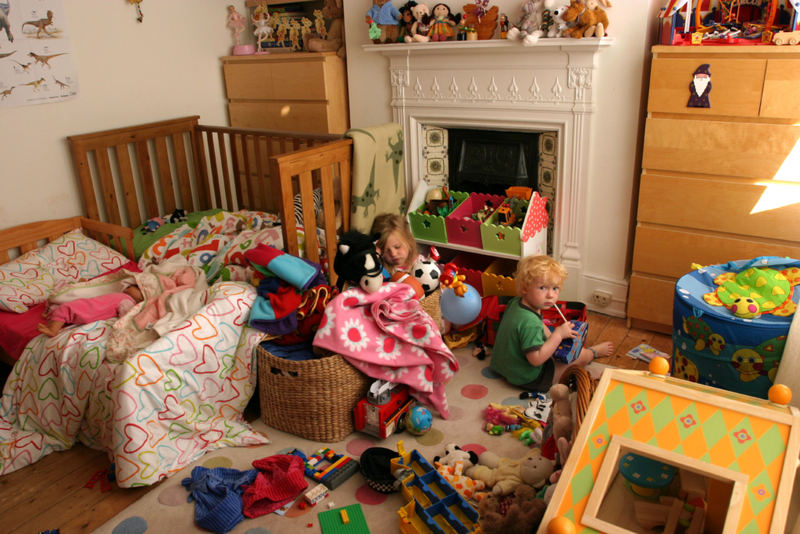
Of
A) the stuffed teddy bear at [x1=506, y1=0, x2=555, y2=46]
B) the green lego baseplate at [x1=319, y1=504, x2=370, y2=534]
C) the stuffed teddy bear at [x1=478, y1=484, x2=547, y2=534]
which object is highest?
the stuffed teddy bear at [x1=506, y1=0, x2=555, y2=46]

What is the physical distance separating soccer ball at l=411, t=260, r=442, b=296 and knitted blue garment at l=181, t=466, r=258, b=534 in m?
1.02

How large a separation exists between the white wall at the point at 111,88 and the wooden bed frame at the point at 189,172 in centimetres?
11

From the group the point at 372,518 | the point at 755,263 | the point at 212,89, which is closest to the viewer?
the point at 372,518

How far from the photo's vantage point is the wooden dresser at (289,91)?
133 inches

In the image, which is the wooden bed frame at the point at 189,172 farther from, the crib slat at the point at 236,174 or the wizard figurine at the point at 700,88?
the wizard figurine at the point at 700,88

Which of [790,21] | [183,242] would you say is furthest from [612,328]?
[183,242]

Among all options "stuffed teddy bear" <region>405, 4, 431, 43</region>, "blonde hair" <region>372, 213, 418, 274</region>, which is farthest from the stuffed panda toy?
"stuffed teddy bear" <region>405, 4, 431, 43</region>

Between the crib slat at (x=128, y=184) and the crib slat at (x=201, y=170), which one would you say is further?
the crib slat at (x=201, y=170)

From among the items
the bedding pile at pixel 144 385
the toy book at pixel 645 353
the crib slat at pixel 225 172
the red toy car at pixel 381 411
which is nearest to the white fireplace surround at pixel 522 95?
the toy book at pixel 645 353

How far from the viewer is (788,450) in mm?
995

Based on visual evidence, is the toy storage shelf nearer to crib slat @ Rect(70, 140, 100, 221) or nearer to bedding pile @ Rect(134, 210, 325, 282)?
bedding pile @ Rect(134, 210, 325, 282)

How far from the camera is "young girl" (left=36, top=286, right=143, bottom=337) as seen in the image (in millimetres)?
2273

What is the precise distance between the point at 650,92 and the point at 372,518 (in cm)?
202

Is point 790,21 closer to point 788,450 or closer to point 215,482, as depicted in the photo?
point 788,450
